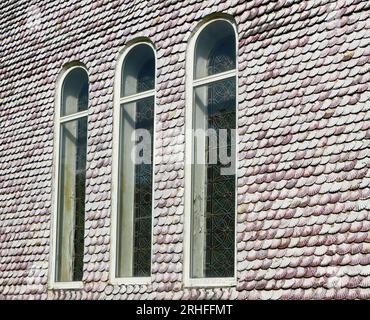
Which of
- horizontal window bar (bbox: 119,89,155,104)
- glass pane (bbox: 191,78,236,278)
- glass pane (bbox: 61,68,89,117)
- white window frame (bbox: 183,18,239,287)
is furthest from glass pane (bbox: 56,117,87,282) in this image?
glass pane (bbox: 191,78,236,278)

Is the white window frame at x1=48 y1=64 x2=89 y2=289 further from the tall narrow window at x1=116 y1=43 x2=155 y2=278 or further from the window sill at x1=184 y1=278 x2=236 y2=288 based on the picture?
the window sill at x1=184 y1=278 x2=236 y2=288

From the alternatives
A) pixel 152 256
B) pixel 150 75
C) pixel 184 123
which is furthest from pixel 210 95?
pixel 152 256

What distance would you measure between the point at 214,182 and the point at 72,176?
2.99 meters

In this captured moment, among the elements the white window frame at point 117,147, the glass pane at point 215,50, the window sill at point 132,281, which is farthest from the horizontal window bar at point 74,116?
the window sill at point 132,281

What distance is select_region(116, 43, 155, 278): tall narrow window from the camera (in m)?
11.2

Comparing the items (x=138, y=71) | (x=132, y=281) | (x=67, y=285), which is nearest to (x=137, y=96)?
(x=138, y=71)

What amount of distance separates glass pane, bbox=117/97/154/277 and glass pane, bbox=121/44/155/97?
0.21 metres

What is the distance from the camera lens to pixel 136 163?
454 inches

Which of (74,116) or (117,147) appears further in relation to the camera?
(74,116)

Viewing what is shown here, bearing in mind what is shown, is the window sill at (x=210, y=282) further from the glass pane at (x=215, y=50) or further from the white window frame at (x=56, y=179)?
the glass pane at (x=215, y=50)

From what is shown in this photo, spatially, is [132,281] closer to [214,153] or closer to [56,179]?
[214,153]

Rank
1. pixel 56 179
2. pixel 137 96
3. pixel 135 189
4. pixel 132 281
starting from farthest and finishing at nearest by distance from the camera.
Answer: pixel 56 179 → pixel 137 96 → pixel 135 189 → pixel 132 281

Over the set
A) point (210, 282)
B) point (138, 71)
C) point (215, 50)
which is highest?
point (138, 71)

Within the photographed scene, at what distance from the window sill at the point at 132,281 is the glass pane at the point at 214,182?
80 cm
